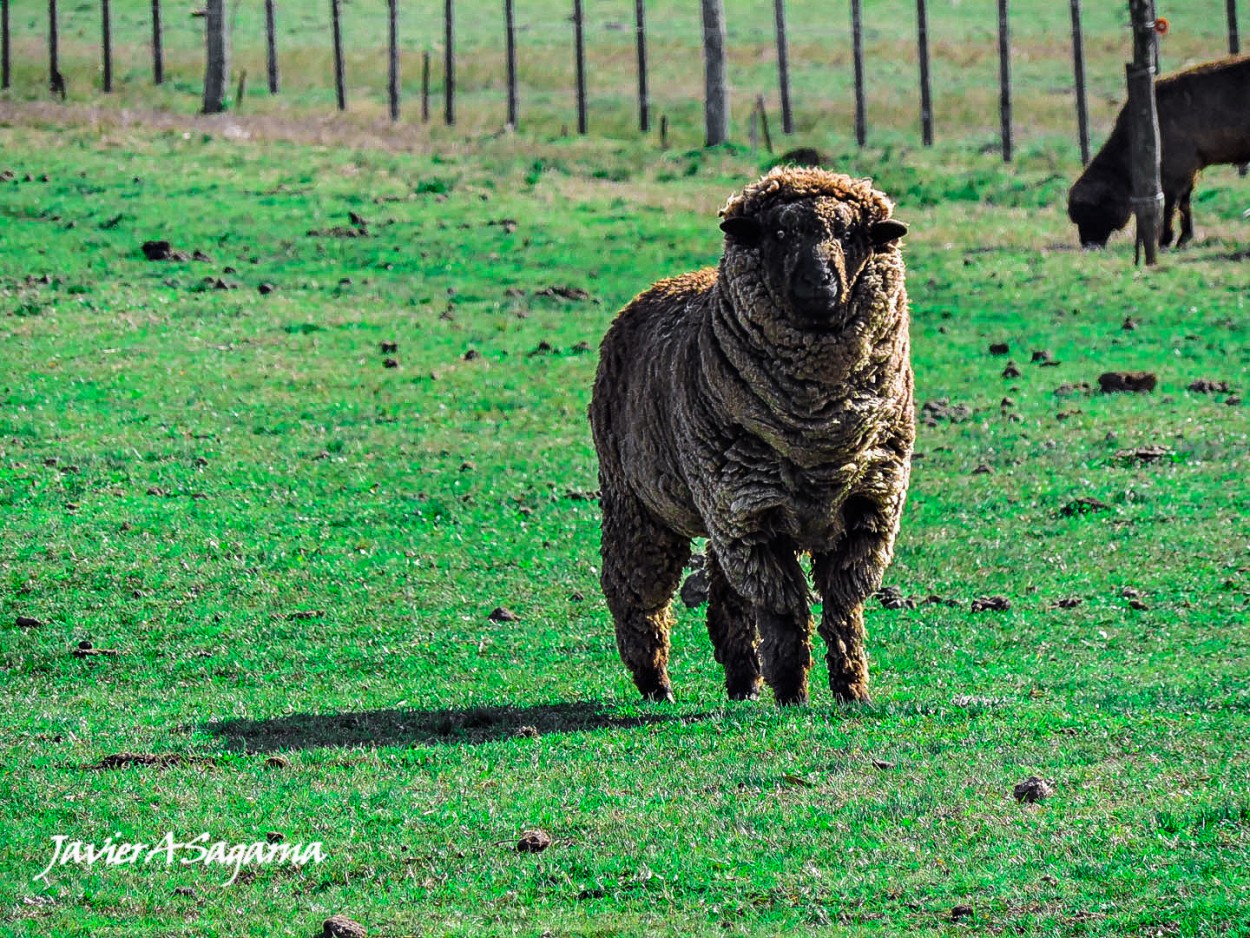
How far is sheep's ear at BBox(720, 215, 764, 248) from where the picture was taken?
9891 millimetres

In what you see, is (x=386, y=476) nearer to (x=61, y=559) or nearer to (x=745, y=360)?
(x=61, y=559)

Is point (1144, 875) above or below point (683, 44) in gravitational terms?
below

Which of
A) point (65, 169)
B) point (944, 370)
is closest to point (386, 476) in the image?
point (944, 370)

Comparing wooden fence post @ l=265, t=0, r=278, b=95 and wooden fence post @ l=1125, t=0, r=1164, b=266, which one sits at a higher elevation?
wooden fence post @ l=265, t=0, r=278, b=95

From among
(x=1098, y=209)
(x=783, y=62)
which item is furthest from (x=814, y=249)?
A: (x=783, y=62)

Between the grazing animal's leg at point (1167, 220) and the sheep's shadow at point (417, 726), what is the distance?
2089 cm

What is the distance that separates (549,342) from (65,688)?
1097 cm

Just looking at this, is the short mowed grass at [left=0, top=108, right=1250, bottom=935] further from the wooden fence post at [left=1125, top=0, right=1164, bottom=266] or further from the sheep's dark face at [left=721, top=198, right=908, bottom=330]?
the sheep's dark face at [left=721, top=198, right=908, bottom=330]

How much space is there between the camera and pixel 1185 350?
21.5 metres

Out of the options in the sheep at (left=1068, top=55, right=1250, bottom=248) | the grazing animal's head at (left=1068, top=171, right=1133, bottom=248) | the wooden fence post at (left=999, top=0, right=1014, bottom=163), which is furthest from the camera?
the wooden fence post at (left=999, top=0, right=1014, bottom=163)

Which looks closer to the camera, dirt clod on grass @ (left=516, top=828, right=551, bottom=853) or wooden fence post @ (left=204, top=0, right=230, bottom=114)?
dirt clod on grass @ (left=516, top=828, right=551, bottom=853)

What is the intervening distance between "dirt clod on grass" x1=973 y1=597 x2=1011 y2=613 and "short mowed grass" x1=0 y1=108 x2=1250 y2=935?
0.27m

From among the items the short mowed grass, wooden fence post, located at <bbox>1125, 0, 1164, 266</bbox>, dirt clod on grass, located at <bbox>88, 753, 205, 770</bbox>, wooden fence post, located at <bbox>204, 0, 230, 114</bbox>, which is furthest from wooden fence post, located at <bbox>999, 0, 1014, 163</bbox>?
dirt clod on grass, located at <bbox>88, 753, 205, 770</bbox>

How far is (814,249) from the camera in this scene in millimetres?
9594
